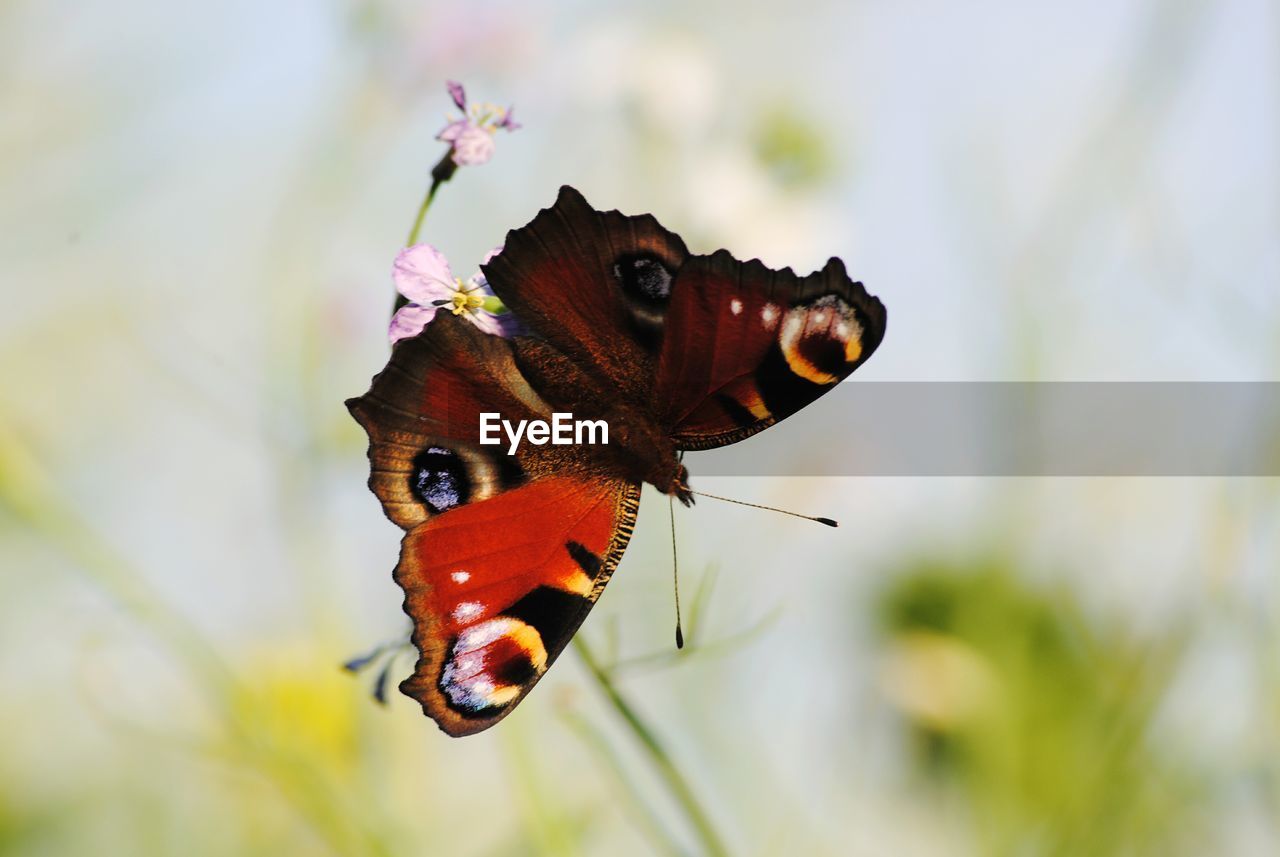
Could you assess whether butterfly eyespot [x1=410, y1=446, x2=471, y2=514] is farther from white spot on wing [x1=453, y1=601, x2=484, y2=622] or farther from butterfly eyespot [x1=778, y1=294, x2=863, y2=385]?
butterfly eyespot [x1=778, y1=294, x2=863, y2=385]

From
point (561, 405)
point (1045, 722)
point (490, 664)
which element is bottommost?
point (1045, 722)

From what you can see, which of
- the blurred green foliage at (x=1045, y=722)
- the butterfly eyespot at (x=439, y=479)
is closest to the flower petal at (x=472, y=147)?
the butterfly eyespot at (x=439, y=479)

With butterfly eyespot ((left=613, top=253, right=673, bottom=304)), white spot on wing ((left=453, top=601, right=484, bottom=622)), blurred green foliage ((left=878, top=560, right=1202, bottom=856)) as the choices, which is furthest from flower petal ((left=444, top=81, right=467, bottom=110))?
blurred green foliage ((left=878, top=560, right=1202, bottom=856))

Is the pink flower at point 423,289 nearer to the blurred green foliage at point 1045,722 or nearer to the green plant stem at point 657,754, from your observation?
the green plant stem at point 657,754

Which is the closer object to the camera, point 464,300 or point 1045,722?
point 464,300

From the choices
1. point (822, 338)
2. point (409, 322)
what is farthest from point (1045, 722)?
point (409, 322)

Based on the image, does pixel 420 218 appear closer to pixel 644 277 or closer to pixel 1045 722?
pixel 644 277

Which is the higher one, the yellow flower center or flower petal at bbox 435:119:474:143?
flower petal at bbox 435:119:474:143

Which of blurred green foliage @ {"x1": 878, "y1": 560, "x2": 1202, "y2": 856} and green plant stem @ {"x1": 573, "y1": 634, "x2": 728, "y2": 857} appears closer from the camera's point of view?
green plant stem @ {"x1": 573, "y1": 634, "x2": 728, "y2": 857}
